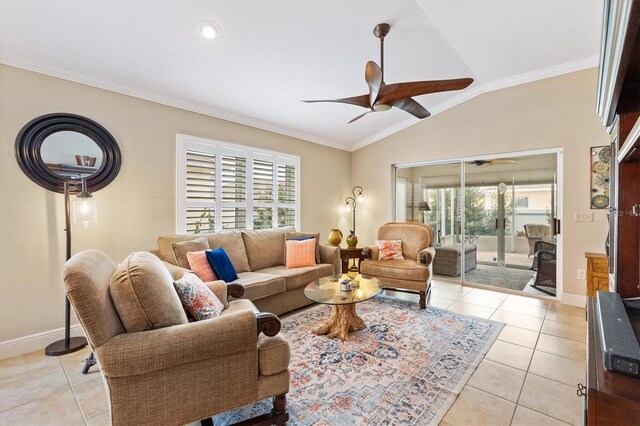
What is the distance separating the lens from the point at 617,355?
80 centimetres

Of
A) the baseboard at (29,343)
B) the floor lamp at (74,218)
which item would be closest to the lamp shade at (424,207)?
the floor lamp at (74,218)

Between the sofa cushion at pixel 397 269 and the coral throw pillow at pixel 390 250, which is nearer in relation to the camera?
the sofa cushion at pixel 397 269

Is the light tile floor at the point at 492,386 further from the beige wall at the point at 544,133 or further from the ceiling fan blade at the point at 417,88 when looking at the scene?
the ceiling fan blade at the point at 417,88

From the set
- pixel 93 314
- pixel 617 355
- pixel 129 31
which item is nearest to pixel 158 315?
pixel 93 314

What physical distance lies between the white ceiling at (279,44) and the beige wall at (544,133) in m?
0.28

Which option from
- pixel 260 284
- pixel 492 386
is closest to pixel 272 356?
pixel 260 284

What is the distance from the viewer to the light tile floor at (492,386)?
5.89 ft

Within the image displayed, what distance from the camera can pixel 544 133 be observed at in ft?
13.0

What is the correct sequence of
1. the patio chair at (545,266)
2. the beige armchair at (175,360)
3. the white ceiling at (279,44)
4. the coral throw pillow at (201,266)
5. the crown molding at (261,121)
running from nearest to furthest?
the beige armchair at (175,360) → the white ceiling at (279,44) → the crown molding at (261,121) → the coral throw pillow at (201,266) → the patio chair at (545,266)

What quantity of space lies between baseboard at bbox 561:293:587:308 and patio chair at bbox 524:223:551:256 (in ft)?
2.39

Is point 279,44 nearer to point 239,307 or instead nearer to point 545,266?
point 239,307

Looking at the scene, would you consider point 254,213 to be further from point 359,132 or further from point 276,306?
point 359,132

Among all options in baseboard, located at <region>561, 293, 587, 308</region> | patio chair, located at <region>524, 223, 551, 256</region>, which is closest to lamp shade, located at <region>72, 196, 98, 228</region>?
patio chair, located at <region>524, 223, 551, 256</region>

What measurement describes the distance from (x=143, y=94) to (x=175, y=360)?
3.07 meters
